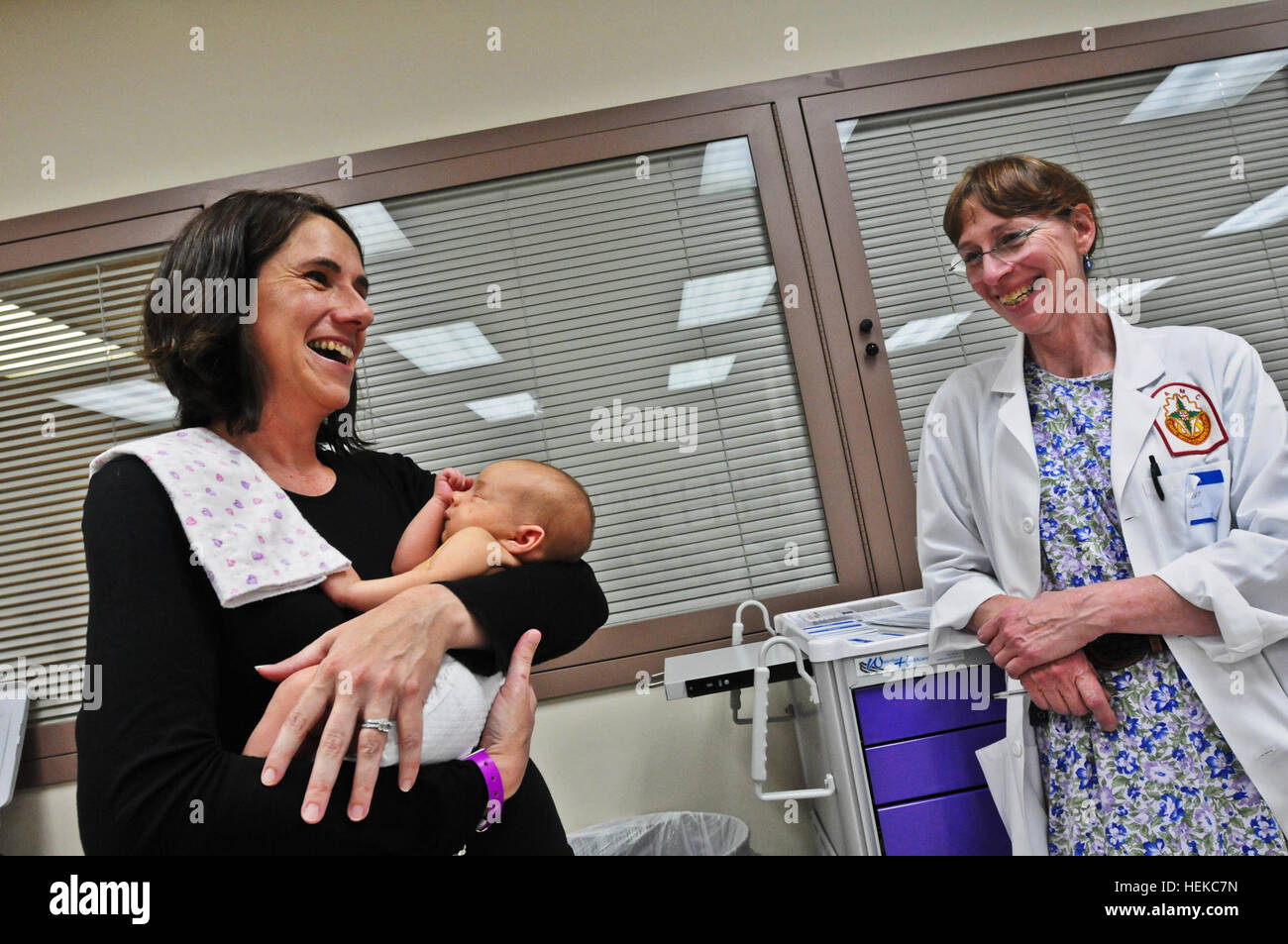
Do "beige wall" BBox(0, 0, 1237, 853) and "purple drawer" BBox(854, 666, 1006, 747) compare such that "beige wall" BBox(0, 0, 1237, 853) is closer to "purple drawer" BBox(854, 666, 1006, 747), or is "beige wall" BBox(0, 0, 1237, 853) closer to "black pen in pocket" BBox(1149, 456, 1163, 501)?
"black pen in pocket" BBox(1149, 456, 1163, 501)

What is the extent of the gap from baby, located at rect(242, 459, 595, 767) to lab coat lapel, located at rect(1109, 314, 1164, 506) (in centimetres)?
109

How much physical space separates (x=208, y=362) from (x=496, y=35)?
2161 millimetres

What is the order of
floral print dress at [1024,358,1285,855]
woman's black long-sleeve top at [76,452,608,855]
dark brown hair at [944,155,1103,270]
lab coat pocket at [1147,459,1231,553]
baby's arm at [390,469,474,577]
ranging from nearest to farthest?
woman's black long-sleeve top at [76,452,608,855] < baby's arm at [390,469,474,577] < floral print dress at [1024,358,1285,855] < lab coat pocket at [1147,459,1231,553] < dark brown hair at [944,155,1103,270]

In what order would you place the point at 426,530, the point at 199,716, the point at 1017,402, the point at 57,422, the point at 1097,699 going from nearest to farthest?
1. the point at 199,716
2. the point at 426,530
3. the point at 1097,699
4. the point at 1017,402
5. the point at 57,422

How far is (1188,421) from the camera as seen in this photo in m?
1.47

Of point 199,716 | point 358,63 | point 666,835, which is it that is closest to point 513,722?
point 199,716

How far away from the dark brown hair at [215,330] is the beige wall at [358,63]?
1782 mm

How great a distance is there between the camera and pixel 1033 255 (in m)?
1.66

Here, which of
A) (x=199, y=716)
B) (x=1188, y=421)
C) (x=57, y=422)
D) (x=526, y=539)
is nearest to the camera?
(x=199, y=716)

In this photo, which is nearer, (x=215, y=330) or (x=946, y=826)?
(x=215, y=330)

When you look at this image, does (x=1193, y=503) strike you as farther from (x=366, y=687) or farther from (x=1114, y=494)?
(x=366, y=687)

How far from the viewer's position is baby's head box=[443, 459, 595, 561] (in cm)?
117

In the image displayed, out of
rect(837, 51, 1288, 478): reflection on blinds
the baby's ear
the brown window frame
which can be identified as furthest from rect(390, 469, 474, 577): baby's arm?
rect(837, 51, 1288, 478): reflection on blinds

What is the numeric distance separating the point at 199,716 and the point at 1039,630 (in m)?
1.40
